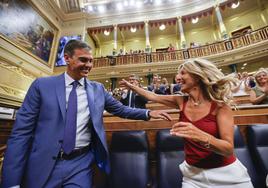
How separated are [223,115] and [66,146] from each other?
1.00 m

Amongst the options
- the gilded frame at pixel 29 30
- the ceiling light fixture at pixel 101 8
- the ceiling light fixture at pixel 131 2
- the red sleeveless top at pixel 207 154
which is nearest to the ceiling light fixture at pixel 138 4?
the ceiling light fixture at pixel 131 2

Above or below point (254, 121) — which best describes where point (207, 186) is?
below

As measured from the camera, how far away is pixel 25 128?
0.95 metres

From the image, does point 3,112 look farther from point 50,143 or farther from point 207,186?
point 207,186

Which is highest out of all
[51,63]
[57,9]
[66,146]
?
[57,9]

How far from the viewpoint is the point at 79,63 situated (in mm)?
1208

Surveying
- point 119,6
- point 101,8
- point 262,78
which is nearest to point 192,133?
point 262,78

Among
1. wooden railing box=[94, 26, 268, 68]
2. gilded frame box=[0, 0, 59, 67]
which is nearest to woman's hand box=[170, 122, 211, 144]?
gilded frame box=[0, 0, 59, 67]

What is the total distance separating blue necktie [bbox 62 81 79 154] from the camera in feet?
3.20

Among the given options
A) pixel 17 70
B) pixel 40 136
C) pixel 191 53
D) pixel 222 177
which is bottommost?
pixel 222 177

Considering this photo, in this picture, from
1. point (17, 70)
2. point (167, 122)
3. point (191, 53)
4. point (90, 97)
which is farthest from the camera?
point (191, 53)

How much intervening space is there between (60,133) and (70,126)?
0.07 meters

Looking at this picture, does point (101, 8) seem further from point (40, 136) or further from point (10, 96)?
point (40, 136)

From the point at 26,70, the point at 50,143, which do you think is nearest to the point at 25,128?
the point at 50,143
